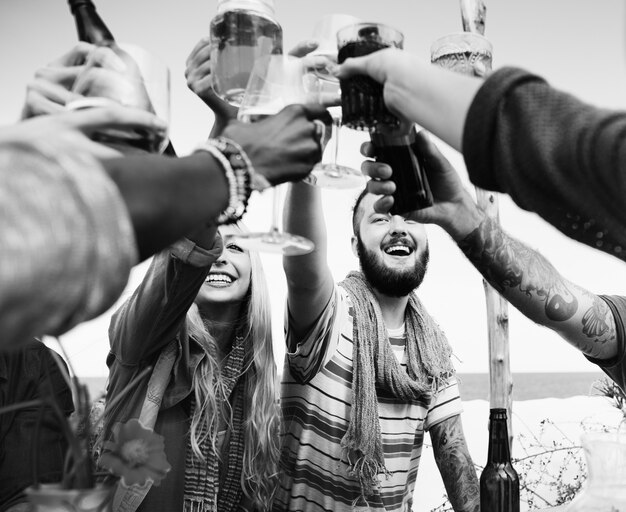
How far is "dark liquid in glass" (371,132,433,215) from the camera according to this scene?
1118mm

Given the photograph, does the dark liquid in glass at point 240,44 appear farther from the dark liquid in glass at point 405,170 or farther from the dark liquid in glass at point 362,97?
the dark liquid in glass at point 405,170

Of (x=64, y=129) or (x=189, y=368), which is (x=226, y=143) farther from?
(x=189, y=368)

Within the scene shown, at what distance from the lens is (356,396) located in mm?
2072

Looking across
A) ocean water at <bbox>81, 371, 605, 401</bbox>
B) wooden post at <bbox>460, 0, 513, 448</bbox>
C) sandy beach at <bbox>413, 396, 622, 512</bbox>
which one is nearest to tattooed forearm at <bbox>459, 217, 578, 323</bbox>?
wooden post at <bbox>460, 0, 513, 448</bbox>

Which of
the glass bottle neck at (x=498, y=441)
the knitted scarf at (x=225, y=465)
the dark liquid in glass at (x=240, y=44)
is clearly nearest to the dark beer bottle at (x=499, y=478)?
the glass bottle neck at (x=498, y=441)

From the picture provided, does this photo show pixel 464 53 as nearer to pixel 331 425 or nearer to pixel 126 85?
pixel 126 85

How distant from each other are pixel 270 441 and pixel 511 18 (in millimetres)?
9284

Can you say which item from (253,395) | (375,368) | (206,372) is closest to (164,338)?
(206,372)

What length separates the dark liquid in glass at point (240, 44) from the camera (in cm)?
97

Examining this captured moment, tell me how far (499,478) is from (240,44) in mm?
1241

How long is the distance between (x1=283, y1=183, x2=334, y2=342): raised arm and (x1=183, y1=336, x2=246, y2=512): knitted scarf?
0.25 meters

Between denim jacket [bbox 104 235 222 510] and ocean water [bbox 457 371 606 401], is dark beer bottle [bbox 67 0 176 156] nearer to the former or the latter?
denim jacket [bbox 104 235 222 510]

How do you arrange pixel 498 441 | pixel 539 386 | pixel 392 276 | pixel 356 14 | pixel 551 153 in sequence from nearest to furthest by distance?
pixel 551 153
pixel 498 441
pixel 392 276
pixel 356 14
pixel 539 386

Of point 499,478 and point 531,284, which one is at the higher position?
point 531,284
